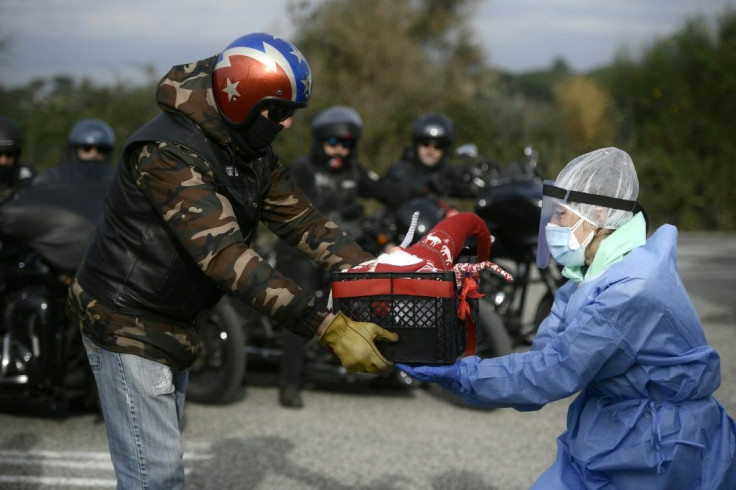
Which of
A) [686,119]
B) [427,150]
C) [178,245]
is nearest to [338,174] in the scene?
[427,150]

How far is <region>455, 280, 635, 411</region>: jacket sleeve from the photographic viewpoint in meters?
3.02

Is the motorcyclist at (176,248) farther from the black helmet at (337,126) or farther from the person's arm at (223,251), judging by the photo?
the black helmet at (337,126)

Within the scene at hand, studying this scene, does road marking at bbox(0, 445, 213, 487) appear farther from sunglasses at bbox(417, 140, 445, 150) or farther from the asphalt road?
sunglasses at bbox(417, 140, 445, 150)

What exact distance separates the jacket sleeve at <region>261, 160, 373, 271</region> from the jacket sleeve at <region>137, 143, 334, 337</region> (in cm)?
66

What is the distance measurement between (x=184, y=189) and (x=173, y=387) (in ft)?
2.51

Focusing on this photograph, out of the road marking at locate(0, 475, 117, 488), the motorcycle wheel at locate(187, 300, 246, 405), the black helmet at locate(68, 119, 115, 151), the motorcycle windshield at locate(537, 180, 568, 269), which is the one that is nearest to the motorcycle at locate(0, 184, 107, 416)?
the motorcycle wheel at locate(187, 300, 246, 405)

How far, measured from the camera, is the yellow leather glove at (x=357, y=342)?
10.3 feet

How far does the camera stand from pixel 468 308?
Result: 10.9 ft

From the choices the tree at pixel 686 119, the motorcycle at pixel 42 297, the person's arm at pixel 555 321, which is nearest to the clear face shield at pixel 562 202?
the person's arm at pixel 555 321

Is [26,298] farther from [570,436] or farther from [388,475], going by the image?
[570,436]

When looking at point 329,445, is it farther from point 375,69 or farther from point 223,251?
point 375,69

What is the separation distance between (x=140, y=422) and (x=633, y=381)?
1.67m

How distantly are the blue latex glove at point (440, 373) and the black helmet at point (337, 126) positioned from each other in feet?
15.3

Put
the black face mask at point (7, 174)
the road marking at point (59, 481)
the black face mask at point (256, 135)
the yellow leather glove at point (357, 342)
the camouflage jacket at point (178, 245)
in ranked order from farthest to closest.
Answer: the black face mask at point (7, 174) → the road marking at point (59, 481) → the black face mask at point (256, 135) → the camouflage jacket at point (178, 245) → the yellow leather glove at point (357, 342)
